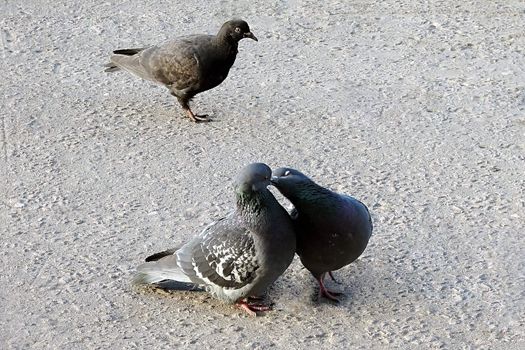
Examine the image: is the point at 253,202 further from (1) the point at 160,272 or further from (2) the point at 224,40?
(2) the point at 224,40

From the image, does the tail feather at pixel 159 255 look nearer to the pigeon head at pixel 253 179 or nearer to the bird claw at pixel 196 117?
the pigeon head at pixel 253 179

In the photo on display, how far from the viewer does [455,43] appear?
7.25 metres

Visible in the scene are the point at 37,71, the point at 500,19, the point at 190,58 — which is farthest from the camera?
the point at 500,19

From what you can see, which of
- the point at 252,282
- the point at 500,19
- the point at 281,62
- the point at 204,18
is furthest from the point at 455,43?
the point at 252,282

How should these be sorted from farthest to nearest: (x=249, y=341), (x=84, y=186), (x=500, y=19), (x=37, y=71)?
(x=500, y=19), (x=37, y=71), (x=84, y=186), (x=249, y=341)

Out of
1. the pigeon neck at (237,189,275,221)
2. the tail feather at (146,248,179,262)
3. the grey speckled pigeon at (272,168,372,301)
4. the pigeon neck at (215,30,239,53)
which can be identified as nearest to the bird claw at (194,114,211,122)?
the pigeon neck at (215,30,239,53)

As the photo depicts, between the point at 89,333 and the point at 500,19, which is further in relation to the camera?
A: the point at 500,19

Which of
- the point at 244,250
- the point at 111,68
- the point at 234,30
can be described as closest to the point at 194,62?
the point at 234,30

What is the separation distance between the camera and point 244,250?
424 centimetres

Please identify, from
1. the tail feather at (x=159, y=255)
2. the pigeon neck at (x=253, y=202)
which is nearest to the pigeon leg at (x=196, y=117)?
the tail feather at (x=159, y=255)

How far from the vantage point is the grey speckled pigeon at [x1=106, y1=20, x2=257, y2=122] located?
243 inches

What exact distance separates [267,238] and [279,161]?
1.64 meters

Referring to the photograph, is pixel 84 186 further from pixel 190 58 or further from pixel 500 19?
pixel 500 19

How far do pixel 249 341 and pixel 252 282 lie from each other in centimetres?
23
